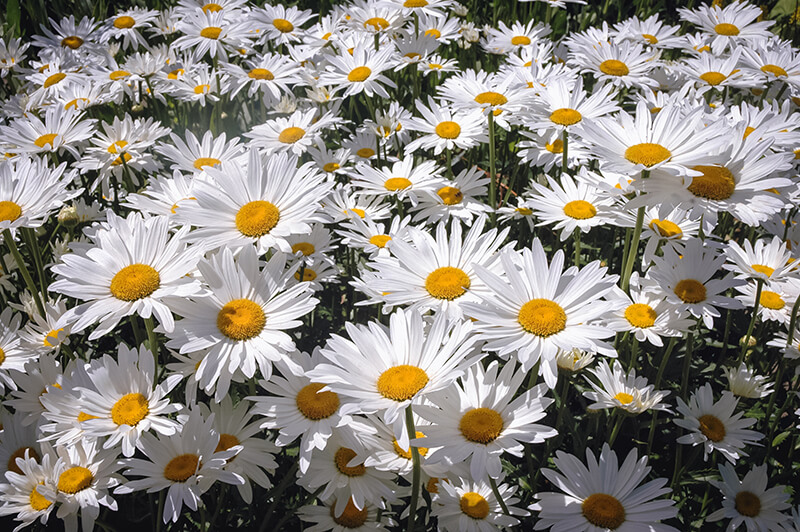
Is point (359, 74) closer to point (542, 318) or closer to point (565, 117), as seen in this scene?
point (565, 117)

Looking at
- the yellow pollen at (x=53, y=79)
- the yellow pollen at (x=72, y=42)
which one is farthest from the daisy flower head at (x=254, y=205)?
the yellow pollen at (x=72, y=42)

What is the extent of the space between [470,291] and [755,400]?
1704mm

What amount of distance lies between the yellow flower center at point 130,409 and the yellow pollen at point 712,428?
1969mm

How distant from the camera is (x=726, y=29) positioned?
171 inches

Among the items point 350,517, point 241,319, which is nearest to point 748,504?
point 350,517

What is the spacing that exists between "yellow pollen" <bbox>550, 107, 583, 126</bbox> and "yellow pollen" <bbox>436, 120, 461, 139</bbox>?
528mm

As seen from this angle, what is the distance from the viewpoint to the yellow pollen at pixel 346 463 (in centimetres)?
197

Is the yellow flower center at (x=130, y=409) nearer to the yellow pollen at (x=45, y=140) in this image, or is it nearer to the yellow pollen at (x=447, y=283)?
the yellow pollen at (x=447, y=283)

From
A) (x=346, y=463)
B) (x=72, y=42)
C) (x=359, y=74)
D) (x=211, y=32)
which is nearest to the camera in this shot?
(x=346, y=463)

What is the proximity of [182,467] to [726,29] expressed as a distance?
14.8 ft

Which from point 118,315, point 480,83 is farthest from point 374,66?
point 118,315

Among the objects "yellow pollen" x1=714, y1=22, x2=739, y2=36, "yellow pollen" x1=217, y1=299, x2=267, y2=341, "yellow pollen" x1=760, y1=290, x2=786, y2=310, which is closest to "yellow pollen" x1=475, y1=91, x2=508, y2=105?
"yellow pollen" x1=760, y1=290, x2=786, y2=310

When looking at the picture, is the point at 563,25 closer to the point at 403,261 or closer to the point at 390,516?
the point at 403,261

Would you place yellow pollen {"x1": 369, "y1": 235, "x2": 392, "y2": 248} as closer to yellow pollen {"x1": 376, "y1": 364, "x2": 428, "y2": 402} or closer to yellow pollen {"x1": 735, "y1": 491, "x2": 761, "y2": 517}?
yellow pollen {"x1": 376, "y1": 364, "x2": 428, "y2": 402}
